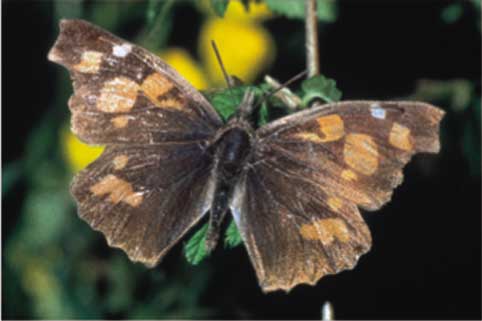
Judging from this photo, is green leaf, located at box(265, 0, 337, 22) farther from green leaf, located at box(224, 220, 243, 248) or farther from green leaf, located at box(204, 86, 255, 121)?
green leaf, located at box(224, 220, 243, 248)

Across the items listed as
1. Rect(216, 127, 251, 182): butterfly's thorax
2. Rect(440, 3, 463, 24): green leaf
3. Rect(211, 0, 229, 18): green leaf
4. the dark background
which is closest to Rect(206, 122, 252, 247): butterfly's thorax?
Rect(216, 127, 251, 182): butterfly's thorax

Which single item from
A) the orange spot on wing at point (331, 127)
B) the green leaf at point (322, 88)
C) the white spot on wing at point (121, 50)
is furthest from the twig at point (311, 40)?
the white spot on wing at point (121, 50)

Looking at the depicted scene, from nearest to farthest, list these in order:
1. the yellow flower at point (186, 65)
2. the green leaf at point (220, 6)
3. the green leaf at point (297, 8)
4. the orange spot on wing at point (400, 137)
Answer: the orange spot on wing at point (400, 137)
the green leaf at point (220, 6)
the green leaf at point (297, 8)
the yellow flower at point (186, 65)

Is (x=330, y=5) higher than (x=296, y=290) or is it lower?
higher

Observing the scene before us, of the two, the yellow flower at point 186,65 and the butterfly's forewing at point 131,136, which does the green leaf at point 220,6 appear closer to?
the butterfly's forewing at point 131,136

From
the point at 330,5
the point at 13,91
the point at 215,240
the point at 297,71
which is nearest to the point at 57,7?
the point at 13,91

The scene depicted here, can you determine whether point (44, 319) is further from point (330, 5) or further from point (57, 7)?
point (330, 5)
